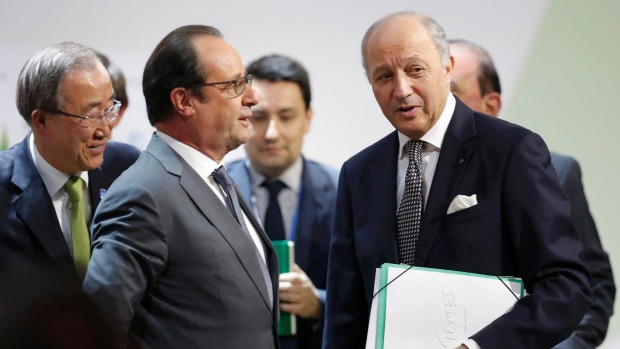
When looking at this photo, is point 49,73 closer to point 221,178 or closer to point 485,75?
point 221,178

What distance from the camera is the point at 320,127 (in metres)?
4.71

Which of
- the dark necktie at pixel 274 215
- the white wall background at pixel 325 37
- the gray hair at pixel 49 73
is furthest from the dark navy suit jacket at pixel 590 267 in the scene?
the gray hair at pixel 49 73

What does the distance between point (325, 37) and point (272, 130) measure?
89 cm

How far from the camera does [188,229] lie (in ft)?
7.97

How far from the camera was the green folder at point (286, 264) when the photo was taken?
3331 mm

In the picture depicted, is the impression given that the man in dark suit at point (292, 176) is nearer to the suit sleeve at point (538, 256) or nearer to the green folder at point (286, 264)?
the green folder at point (286, 264)

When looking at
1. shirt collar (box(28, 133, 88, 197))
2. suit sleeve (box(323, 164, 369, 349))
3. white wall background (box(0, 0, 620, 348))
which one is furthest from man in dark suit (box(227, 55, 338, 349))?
shirt collar (box(28, 133, 88, 197))

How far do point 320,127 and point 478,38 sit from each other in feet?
3.08

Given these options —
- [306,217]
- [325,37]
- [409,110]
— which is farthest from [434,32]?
[325,37]

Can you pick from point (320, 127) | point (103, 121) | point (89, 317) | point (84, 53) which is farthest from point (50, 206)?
point (320, 127)

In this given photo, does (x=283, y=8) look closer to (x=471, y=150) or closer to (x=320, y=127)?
(x=320, y=127)

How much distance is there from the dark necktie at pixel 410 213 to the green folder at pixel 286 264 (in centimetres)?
88

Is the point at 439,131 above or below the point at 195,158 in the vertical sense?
above

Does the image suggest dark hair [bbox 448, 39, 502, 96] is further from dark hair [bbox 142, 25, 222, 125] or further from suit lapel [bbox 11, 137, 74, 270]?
suit lapel [bbox 11, 137, 74, 270]
